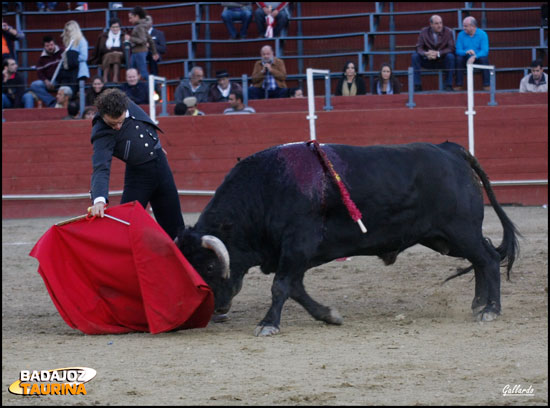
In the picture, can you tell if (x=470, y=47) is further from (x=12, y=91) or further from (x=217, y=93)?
(x=12, y=91)

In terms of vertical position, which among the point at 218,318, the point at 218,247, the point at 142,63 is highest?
the point at 142,63

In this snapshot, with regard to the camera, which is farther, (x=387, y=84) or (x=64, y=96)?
(x=64, y=96)

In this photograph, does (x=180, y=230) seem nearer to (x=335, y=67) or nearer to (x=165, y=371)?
(x=165, y=371)

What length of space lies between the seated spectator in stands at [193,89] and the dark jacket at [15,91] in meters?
2.47

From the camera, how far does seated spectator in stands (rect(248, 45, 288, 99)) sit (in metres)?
12.3

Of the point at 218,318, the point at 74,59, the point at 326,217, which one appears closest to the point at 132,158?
the point at 218,318

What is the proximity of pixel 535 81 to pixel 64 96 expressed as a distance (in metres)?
6.12

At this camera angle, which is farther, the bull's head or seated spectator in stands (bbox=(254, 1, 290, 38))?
seated spectator in stands (bbox=(254, 1, 290, 38))

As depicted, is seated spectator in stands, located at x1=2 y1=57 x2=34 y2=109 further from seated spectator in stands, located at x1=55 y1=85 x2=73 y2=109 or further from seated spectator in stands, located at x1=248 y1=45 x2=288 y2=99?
seated spectator in stands, located at x1=248 y1=45 x2=288 y2=99

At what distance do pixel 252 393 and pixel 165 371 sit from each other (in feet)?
1.99

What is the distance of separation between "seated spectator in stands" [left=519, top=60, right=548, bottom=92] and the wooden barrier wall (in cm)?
28

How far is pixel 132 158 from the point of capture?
554cm

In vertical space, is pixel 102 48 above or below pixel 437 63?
above

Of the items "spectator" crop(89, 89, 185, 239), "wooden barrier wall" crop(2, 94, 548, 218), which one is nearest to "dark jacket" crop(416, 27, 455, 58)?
"wooden barrier wall" crop(2, 94, 548, 218)
